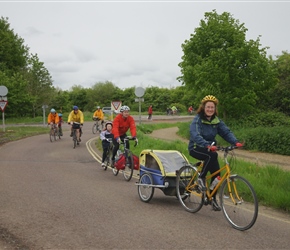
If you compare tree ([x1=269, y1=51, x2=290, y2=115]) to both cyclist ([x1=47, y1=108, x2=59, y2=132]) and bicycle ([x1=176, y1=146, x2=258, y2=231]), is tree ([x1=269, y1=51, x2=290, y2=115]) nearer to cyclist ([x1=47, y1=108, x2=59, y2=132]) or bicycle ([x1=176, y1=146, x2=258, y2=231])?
cyclist ([x1=47, y1=108, x2=59, y2=132])

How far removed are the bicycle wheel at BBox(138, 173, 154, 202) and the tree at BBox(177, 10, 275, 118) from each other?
1462 centimetres

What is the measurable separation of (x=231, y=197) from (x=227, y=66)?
16.8m

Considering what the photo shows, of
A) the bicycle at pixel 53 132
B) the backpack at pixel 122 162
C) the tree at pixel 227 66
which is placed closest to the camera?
the backpack at pixel 122 162

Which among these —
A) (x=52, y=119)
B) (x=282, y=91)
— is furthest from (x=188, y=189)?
(x=282, y=91)

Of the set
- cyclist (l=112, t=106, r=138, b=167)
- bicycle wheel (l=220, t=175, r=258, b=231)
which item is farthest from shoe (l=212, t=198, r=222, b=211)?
cyclist (l=112, t=106, r=138, b=167)

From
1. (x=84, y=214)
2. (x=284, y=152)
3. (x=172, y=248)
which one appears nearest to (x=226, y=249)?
(x=172, y=248)

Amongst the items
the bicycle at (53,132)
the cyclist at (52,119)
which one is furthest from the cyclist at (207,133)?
the bicycle at (53,132)

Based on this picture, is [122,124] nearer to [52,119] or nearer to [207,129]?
[207,129]

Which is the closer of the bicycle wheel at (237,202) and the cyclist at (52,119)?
the bicycle wheel at (237,202)

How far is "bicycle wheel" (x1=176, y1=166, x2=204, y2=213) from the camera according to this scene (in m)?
6.83

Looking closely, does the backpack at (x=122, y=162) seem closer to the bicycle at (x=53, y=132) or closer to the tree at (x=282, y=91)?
the bicycle at (x=53, y=132)

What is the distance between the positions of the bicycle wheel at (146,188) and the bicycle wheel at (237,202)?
1875mm

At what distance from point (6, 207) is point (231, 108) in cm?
1837

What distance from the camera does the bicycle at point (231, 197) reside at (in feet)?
18.9
